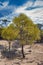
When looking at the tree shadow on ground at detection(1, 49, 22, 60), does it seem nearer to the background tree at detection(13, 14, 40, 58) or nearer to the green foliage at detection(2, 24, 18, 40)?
the green foliage at detection(2, 24, 18, 40)

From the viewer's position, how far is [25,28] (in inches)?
1120

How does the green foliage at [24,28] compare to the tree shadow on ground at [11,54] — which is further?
the tree shadow on ground at [11,54]

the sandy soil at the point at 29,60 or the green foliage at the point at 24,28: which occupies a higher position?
the green foliage at the point at 24,28

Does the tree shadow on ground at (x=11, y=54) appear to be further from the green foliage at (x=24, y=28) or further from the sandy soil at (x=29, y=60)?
the green foliage at (x=24, y=28)

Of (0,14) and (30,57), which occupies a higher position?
(0,14)

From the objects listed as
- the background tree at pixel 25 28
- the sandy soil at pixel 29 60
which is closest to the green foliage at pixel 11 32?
the background tree at pixel 25 28

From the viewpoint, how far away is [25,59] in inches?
1126

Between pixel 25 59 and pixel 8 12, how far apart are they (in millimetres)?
88054

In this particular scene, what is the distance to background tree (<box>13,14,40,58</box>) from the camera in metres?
28.4

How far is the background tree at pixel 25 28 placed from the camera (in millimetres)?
28375

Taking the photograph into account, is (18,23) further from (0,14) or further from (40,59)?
(0,14)

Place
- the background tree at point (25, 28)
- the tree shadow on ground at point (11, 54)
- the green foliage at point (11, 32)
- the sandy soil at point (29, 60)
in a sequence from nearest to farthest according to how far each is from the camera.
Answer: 1. the sandy soil at point (29, 60)
2. the background tree at point (25, 28)
3. the green foliage at point (11, 32)
4. the tree shadow on ground at point (11, 54)

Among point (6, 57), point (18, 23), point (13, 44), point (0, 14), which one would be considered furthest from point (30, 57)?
point (0, 14)

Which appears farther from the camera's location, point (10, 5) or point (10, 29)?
point (10, 5)
